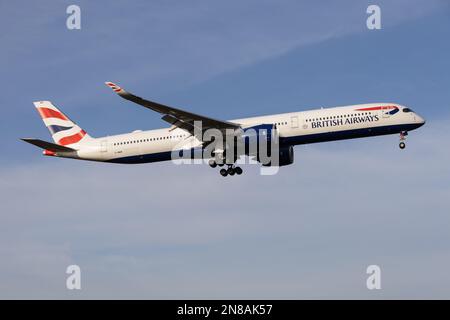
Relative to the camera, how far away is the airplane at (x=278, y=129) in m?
51.8

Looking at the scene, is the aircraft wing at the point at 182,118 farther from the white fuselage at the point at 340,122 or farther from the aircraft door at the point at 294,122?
the aircraft door at the point at 294,122

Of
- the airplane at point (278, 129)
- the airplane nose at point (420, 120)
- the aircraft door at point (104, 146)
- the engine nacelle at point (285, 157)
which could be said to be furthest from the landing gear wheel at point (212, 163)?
the airplane nose at point (420, 120)

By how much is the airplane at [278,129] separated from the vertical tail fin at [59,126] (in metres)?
3.42

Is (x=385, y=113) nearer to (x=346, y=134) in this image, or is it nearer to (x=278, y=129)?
(x=346, y=134)

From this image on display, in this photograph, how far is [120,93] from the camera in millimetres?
44750

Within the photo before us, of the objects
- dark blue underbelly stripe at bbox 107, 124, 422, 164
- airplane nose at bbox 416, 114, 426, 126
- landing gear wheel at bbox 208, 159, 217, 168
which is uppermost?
airplane nose at bbox 416, 114, 426, 126

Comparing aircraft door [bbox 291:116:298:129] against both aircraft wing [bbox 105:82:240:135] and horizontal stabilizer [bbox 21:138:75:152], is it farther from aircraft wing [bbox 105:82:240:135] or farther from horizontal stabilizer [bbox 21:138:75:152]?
horizontal stabilizer [bbox 21:138:75:152]

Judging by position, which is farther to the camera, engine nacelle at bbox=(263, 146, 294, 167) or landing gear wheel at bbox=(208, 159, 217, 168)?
engine nacelle at bbox=(263, 146, 294, 167)

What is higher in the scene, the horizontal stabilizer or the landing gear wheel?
the horizontal stabilizer

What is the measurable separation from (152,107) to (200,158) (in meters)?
8.14

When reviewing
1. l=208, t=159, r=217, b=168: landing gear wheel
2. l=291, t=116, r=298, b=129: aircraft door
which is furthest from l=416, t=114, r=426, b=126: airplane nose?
l=208, t=159, r=217, b=168: landing gear wheel

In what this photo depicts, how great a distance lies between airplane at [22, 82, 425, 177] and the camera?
2039 inches

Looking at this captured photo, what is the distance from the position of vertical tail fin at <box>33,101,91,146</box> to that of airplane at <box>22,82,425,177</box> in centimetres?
342
